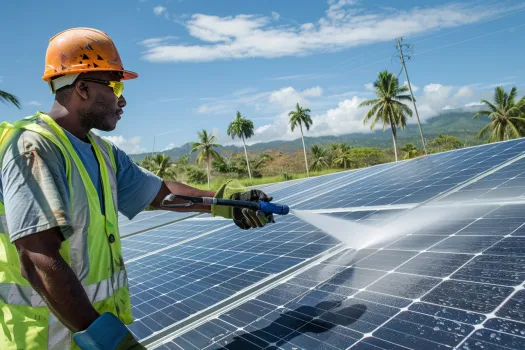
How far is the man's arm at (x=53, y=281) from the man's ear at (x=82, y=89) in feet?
2.93

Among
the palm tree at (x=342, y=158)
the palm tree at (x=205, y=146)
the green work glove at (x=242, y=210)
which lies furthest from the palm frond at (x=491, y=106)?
the green work glove at (x=242, y=210)

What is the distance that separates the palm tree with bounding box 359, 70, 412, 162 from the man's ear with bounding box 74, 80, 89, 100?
47.1 m

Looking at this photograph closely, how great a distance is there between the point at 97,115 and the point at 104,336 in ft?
4.12

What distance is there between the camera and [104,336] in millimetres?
1523

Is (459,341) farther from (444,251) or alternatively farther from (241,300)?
(241,300)

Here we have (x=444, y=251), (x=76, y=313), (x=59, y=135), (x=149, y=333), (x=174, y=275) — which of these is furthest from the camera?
(x=174, y=275)

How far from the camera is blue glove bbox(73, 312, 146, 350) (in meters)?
1.47

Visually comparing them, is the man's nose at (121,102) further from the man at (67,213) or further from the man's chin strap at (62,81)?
the man's chin strap at (62,81)

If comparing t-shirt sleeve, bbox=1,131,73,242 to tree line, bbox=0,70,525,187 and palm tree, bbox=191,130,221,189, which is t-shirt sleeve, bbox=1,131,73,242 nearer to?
tree line, bbox=0,70,525,187

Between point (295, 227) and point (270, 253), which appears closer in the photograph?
point (270, 253)

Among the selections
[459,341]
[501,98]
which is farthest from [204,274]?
[501,98]

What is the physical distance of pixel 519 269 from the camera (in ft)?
7.84

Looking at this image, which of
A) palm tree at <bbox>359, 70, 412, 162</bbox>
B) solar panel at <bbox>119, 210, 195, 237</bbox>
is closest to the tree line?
palm tree at <bbox>359, 70, 412, 162</bbox>

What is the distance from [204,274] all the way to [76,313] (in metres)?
2.80
